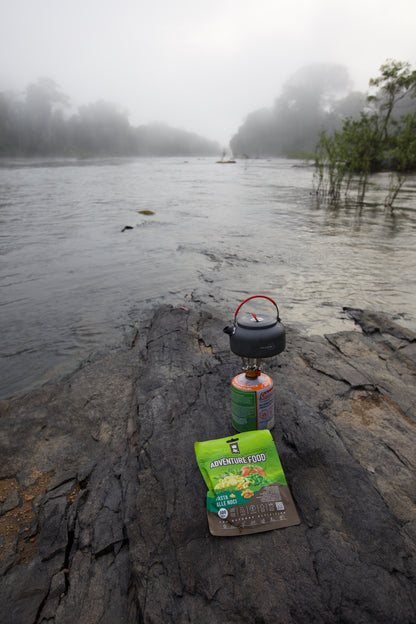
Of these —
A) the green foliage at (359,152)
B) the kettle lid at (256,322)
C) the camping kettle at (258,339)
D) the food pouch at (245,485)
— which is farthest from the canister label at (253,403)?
the green foliage at (359,152)

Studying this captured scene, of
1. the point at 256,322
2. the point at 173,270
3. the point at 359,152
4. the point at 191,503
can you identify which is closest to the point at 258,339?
the point at 256,322

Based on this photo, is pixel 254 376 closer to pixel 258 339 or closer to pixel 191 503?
pixel 258 339

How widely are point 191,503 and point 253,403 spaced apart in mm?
812

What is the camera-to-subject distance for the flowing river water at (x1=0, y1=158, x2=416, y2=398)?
5316 mm

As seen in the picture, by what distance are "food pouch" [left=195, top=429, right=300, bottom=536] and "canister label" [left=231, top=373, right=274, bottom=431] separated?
0.11 m

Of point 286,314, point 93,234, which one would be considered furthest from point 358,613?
point 93,234

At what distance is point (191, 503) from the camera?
2244 millimetres

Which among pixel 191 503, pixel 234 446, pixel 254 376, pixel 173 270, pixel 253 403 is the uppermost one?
pixel 254 376

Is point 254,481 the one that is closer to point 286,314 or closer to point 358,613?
point 358,613

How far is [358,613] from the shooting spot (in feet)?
5.50

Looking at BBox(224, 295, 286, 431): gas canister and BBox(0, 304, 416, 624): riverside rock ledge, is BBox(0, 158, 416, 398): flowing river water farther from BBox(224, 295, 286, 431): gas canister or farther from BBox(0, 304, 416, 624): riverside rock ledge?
BBox(224, 295, 286, 431): gas canister

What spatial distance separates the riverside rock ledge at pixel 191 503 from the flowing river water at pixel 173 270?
53.4 inches

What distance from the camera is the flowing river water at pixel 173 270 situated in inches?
209

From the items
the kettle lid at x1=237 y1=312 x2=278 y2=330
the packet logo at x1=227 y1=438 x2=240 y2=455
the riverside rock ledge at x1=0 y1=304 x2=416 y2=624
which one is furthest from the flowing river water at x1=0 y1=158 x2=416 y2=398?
the packet logo at x1=227 y1=438 x2=240 y2=455
